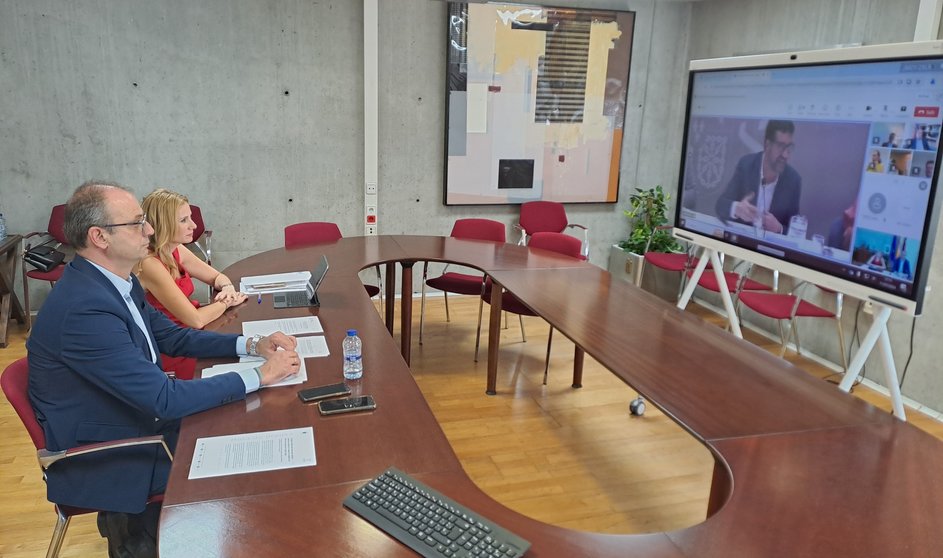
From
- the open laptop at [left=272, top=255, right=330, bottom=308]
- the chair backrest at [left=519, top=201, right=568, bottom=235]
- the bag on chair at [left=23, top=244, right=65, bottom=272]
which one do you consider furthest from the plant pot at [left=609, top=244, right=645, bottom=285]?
the bag on chair at [left=23, top=244, right=65, bottom=272]

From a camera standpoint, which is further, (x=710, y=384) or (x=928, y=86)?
(x=928, y=86)

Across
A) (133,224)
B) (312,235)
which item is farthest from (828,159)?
(312,235)

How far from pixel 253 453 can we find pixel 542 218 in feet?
14.6

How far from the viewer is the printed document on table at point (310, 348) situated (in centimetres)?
240

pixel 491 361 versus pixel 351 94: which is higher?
pixel 351 94

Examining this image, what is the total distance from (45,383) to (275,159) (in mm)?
3869

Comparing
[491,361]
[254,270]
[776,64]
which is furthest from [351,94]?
[776,64]

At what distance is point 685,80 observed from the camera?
6.24 meters

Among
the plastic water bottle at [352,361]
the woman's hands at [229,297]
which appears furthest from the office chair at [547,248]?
the plastic water bottle at [352,361]

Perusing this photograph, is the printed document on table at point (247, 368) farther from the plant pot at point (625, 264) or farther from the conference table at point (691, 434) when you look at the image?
the plant pot at point (625, 264)

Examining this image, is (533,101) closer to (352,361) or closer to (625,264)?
(625,264)

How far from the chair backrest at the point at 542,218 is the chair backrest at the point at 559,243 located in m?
1.19

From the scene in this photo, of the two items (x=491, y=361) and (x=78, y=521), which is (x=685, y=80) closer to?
(x=491, y=361)

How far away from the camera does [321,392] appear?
2117 millimetres
